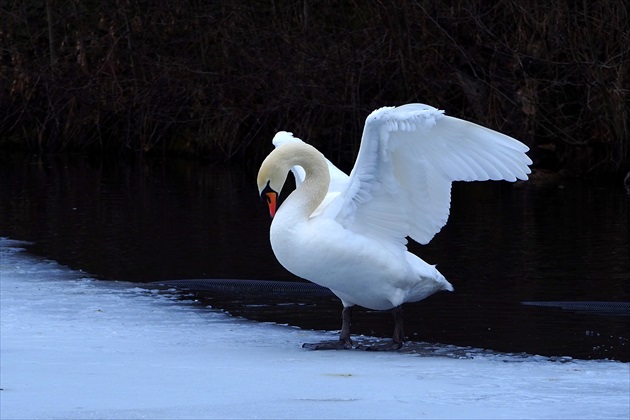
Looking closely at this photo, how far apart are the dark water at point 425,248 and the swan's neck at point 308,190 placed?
1.03 metres

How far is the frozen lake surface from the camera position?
370 cm

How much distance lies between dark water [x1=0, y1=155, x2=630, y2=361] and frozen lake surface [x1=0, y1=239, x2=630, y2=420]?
721 millimetres

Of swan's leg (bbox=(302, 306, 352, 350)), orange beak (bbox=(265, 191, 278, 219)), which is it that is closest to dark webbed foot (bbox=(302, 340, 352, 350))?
swan's leg (bbox=(302, 306, 352, 350))

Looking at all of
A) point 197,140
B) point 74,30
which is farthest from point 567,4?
point 74,30

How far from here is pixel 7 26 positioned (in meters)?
20.8

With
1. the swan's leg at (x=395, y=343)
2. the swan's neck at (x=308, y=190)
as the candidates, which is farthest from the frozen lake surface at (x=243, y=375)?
the swan's neck at (x=308, y=190)

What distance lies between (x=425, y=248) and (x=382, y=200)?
4190 millimetres

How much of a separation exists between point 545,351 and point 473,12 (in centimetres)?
1053

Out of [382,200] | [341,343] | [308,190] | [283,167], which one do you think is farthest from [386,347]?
[283,167]

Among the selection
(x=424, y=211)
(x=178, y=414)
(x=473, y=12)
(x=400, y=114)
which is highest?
(x=473, y=12)

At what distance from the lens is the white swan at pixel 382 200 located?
16.5ft

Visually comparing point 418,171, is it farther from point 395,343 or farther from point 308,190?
point 395,343

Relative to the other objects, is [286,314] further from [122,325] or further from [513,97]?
[513,97]

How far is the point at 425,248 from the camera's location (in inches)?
375
